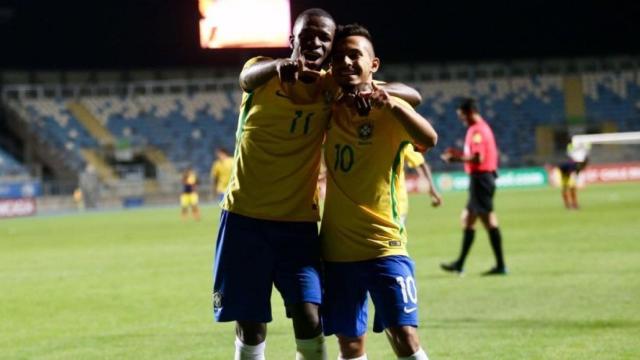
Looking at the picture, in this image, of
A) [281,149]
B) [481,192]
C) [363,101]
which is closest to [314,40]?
[363,101]

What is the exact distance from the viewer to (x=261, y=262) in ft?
19.4

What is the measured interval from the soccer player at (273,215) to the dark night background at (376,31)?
170ft

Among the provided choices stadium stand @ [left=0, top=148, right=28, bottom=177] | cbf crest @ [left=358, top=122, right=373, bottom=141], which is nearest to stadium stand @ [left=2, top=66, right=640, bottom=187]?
stadium stand @ [left=0, top=148, right=28, bottom=177]

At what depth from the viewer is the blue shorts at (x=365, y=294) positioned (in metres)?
5.59

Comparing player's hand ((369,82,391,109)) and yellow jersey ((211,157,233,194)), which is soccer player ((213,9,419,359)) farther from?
yellow jersey ((211,157,233,194))

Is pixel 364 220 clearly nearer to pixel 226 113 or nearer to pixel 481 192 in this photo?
pixel 481 192

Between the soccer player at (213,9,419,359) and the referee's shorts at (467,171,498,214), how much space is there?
9.02 m

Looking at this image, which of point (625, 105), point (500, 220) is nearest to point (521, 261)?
point (500, 220)

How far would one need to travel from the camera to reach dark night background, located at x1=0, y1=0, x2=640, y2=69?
60.9m

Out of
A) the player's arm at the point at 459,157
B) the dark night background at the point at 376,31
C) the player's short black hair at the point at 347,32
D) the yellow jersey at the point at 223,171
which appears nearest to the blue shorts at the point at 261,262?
the player's short black hair at the point at 347,32

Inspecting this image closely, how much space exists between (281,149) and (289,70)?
640mm

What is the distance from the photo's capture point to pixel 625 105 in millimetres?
63375

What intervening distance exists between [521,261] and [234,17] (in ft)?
42.9

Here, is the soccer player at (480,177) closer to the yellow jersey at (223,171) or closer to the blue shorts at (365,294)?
the blue shorts at (365,294)
